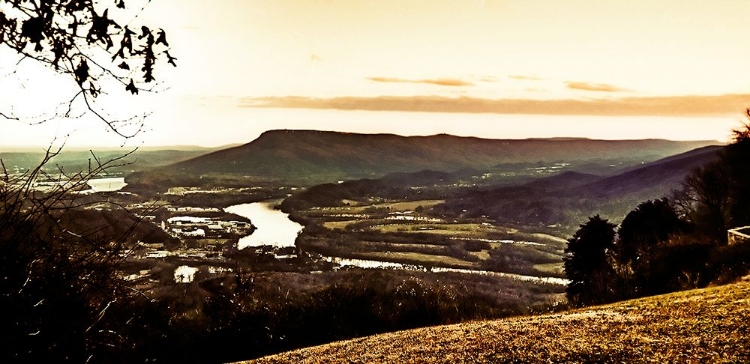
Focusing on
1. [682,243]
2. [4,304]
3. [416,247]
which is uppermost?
[4,304]

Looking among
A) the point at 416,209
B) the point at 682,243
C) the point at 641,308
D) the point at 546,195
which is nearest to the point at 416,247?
the point at 416,209

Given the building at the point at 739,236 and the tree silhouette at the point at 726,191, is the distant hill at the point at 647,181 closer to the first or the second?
the tree silhouette at the point at 726,191

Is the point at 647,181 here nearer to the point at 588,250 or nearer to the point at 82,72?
the point at 588,250

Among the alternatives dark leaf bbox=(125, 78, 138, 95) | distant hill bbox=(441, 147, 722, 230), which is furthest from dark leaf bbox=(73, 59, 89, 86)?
distant hill bbox=(441, 147, 722, 230)

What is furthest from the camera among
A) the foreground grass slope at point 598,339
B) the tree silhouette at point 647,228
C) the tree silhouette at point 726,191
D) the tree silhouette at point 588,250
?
the tree silhouette at point 726,191

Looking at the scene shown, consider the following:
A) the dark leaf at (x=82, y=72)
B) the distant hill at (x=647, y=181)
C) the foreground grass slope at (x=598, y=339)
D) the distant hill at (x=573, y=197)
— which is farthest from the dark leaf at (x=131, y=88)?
the distant hill at (x=647, y=181)

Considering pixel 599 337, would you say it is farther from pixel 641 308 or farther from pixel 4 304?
pixel 4 304
